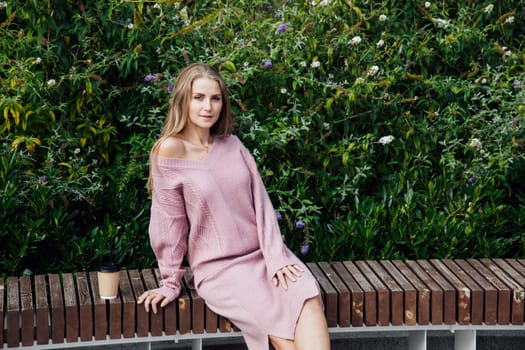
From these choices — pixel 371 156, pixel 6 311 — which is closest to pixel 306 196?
pixel 371 156

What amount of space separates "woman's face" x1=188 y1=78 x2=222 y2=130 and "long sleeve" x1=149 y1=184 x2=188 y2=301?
0.30m

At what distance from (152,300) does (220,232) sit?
393mm

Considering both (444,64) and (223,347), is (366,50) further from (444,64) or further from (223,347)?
(223,347)

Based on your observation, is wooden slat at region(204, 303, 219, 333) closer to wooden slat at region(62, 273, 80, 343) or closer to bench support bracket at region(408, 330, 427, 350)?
wooden slat at region(62, 273, 80, 343)

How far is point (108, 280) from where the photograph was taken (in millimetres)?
3596

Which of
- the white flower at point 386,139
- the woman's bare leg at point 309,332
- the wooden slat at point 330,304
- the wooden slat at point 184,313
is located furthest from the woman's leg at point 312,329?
the white flower at point 386,139

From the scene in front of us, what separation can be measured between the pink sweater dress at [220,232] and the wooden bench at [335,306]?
5.3 inches

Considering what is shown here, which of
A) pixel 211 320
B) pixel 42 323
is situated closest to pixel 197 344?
pixel 211 320

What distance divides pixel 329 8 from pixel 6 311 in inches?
98.2

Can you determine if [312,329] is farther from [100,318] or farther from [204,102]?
[204,102]

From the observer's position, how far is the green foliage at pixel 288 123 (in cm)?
441

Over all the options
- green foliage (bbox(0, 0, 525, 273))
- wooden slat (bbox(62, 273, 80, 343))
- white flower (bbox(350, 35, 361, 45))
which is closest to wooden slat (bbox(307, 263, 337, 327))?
green foliage (bbox(0, 0, 525, 273))

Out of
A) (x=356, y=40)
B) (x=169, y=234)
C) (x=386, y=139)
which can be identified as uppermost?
(x=356, y=40)

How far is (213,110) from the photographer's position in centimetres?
Result: 364
